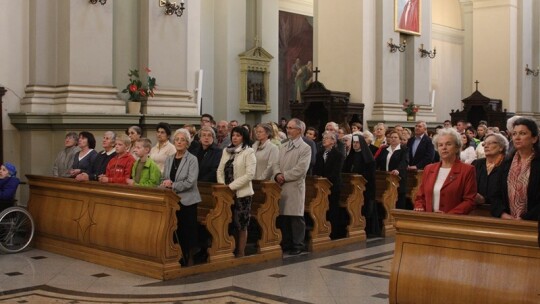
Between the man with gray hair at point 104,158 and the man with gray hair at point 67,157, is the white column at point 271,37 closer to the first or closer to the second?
the man with gray hair at point 67,157

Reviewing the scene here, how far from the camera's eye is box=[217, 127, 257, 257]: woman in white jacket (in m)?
8.05

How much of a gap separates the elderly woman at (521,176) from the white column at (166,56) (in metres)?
6.86

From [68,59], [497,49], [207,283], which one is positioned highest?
[497,49]

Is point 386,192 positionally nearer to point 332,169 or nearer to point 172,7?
point 332,169

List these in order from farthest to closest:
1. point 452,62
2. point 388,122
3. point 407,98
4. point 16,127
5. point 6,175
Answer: point 452,62 < point 407,98 < point 388,122 < point 16,127 < point 6,175

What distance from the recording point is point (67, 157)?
30.3ft

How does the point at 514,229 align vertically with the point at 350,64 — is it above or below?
below

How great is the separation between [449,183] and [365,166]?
4427 millimetres

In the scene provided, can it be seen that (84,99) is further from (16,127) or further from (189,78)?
(189,78)

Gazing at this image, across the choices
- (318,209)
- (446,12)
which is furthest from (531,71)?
(318,209)

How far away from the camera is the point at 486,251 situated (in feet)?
17.2

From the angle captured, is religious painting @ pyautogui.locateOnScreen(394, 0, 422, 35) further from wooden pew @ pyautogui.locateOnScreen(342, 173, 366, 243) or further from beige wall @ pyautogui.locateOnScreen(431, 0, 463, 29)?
beige wall @ pyautogui.locateOnScreen(431, 0, 463, 29)

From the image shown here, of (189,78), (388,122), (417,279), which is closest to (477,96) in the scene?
(388,122)

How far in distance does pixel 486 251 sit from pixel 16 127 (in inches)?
284
